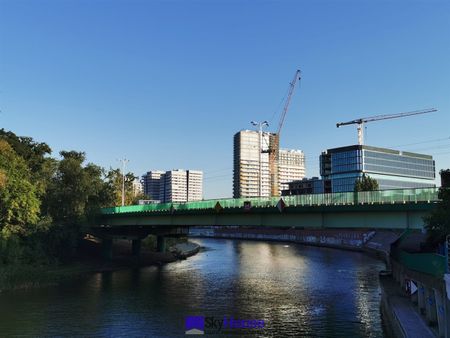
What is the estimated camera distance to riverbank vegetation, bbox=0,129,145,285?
69.2 meters

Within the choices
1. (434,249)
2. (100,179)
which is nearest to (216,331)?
(434,249)

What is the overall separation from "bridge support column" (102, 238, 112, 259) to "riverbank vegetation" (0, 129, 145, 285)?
704cm

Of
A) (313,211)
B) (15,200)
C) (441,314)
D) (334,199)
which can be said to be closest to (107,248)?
(15,200)

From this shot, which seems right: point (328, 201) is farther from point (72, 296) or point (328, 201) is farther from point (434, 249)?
point (72, 296)

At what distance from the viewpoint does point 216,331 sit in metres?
40.9

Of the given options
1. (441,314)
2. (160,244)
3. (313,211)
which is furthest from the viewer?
(160,244)

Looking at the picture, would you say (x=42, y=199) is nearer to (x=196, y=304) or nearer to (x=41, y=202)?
(x=41, y=202)

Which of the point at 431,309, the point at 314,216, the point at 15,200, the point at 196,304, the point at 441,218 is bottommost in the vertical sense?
the point at 196,304

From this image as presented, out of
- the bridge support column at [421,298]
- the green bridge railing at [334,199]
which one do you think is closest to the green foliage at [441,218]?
the green bridge railing at [334,199]

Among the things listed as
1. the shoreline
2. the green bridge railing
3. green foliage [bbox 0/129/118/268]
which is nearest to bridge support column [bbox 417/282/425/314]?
the green bridge railing

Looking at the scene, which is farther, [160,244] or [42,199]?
[160,244]

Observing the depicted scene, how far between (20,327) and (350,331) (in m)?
29.7

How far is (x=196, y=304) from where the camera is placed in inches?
2100

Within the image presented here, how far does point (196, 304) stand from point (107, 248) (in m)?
52.2
